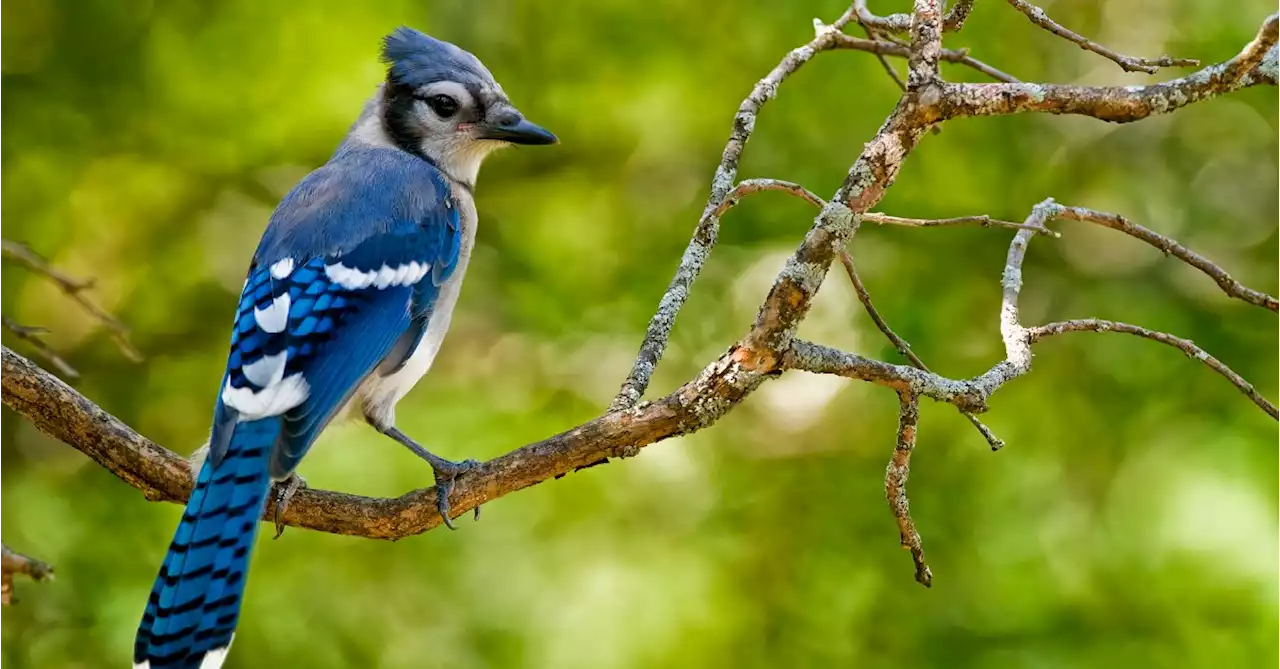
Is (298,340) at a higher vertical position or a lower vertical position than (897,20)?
lower

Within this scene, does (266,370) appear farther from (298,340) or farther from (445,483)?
(445,483)

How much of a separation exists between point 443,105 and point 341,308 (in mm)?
655

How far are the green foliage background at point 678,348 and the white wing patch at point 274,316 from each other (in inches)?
29.8

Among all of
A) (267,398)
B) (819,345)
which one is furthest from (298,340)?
(819,345)

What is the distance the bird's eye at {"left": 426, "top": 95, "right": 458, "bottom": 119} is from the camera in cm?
281

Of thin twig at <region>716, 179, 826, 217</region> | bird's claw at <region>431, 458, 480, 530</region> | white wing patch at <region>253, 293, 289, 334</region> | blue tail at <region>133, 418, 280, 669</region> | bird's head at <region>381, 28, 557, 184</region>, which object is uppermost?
bird's head at <region>381, 28, 557, 184</region>

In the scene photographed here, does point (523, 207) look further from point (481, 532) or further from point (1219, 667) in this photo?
point (1219, 667)

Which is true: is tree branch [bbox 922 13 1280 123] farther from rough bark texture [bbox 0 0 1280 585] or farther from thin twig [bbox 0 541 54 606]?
thin twig [bbox 0 541 54 606]

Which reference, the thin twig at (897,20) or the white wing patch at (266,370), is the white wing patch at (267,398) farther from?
the thin twig at (897,20)

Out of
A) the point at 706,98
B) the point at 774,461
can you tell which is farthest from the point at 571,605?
the point at 706,98

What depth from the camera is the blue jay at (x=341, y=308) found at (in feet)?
6.28

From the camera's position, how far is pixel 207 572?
1.91 m

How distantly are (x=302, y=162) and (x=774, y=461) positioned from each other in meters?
1.41

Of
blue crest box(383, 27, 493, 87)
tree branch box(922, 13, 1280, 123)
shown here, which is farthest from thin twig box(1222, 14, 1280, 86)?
blue crest box(383, 27, 493, 87)
